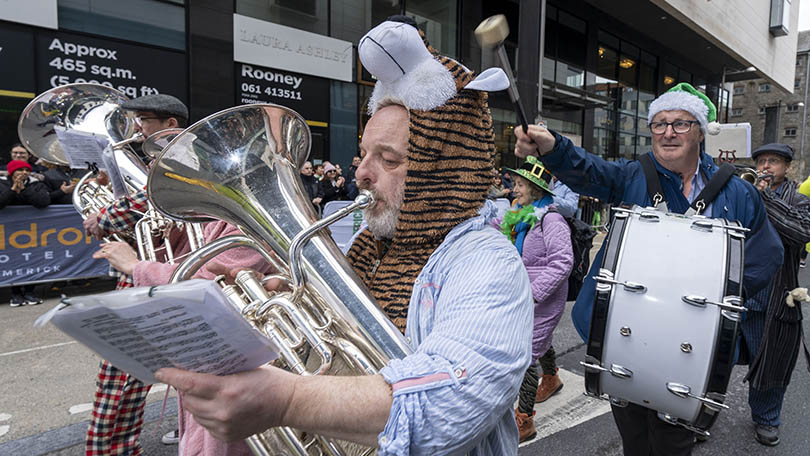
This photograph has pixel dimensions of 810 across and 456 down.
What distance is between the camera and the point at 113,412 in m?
2.33

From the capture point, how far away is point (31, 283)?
5703 mm

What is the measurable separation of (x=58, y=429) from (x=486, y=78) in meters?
3.46

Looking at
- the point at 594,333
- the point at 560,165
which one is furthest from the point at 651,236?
the point at 560,165

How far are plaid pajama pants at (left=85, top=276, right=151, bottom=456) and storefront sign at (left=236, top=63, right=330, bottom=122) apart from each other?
7466mm

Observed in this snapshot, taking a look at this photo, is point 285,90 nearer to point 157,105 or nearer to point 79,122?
point 79,122

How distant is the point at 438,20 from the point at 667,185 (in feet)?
37.3

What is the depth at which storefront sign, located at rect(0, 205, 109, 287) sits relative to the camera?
218 inches

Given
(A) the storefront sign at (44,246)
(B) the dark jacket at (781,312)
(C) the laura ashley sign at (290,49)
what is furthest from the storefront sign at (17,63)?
Result: (B) the dark jacket at (781,312)

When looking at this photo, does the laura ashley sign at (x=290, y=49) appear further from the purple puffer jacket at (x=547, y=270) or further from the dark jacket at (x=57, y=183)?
the purple puffer jacket at (x=547, y=270)

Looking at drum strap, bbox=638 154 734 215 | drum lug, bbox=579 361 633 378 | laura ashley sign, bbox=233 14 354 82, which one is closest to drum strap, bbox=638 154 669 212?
drum strap, bbox=638 154 734 215

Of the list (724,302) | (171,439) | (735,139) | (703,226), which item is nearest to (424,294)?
(724,302)

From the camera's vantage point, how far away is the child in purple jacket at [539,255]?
9.78ft

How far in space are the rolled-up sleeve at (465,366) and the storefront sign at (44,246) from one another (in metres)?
6.62

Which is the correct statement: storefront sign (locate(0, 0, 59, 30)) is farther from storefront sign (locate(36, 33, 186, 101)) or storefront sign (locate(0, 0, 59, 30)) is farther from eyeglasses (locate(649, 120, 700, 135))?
eyeglasses (locate(649, 120, 700, 135))
